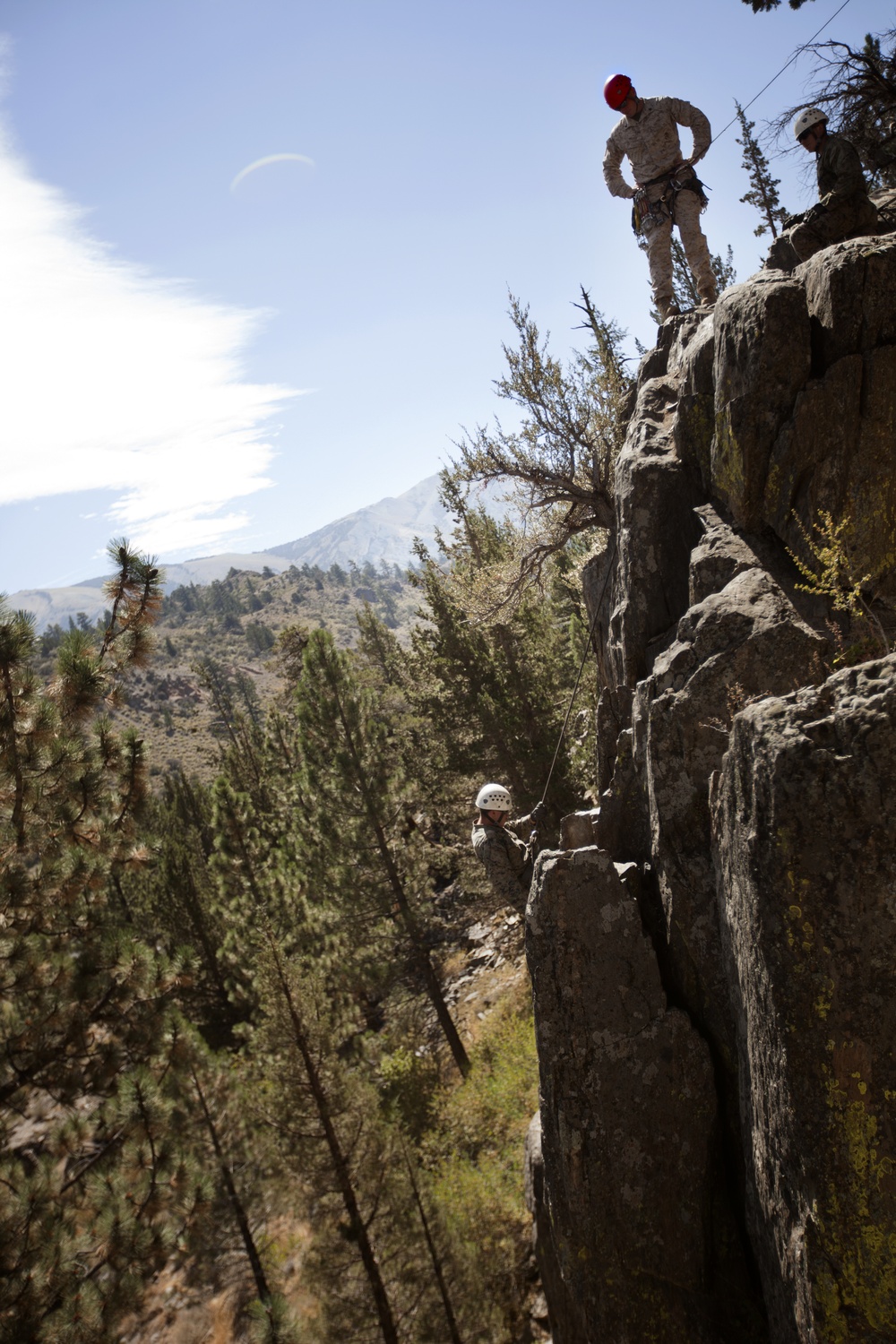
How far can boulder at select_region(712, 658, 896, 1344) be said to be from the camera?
3.78 m

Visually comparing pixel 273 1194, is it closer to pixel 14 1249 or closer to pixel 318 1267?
pixel 318 1267

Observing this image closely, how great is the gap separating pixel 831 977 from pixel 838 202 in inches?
272

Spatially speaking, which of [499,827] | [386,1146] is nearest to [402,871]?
[386,1146]

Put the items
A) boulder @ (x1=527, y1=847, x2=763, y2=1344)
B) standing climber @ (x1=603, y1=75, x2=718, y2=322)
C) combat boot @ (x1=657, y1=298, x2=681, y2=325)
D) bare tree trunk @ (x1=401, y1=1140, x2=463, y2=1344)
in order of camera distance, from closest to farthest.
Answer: boulder @ (x1=527, y1=847, x2=763, y2=1344) → standing climber @ (x1=603, y1=75, x2=718, y2=322) → combat boot @ (x1=657, y1=298, x2=681, y2=325) → bare tree trunk @ (x1=401, y1=1140, x2=463, y2=1344)

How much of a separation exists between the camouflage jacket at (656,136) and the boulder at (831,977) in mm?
8459

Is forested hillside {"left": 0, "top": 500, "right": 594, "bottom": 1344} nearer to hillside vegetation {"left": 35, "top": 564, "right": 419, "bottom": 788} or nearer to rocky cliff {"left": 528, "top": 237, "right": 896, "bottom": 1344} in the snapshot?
rocky cliff {"left": 528, "top": 237, "right": 896, "bottom": 1344}

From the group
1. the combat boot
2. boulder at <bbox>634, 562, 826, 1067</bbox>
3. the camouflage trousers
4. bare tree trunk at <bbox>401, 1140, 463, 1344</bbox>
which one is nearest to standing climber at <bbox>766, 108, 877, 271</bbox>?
the camouflage trousers

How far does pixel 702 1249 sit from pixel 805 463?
242 inches

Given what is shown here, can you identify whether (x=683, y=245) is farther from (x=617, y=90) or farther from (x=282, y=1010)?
(x=282, y=1010)

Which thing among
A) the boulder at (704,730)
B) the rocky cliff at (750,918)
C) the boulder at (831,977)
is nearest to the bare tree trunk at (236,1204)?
the rocky cliff at (750,918)

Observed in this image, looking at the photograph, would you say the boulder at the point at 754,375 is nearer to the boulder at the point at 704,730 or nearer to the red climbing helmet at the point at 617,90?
the boulder at the point at 704,730

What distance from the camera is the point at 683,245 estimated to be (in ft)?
31.2

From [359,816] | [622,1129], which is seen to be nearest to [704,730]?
[622,1129]

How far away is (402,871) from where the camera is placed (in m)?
18.6
